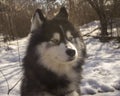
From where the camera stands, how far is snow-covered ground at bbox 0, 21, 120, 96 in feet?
17.6

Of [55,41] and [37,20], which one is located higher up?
[37,20]

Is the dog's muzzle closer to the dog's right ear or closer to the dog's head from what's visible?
the dog's head

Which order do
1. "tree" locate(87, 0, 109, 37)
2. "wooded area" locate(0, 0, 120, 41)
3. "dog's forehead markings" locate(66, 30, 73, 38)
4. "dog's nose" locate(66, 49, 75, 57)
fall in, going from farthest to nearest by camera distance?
"tree" locate(87, 0, 109, 37), "wooded area" locate(0, 0, 120, 41), "dog's forehead markings" locate(66, 30, 73, 38), "dog's nose" locate(66, 49, 75, 57)

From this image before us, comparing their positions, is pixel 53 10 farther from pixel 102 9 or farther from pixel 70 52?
pixel 70 52

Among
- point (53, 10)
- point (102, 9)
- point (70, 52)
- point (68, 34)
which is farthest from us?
point (102, 9)

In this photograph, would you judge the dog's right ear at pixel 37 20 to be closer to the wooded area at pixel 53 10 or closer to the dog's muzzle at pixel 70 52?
the dog's muzzle at pixel 70 52

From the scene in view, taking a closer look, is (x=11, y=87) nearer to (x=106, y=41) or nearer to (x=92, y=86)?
(x=92, y=86)

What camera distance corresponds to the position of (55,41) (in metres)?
3.53

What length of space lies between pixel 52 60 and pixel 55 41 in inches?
8.3

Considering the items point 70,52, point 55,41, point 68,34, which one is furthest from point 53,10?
point 70,52

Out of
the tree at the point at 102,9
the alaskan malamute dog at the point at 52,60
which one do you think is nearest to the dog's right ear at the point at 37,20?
the alaskan malamute dog at the point at 52,60

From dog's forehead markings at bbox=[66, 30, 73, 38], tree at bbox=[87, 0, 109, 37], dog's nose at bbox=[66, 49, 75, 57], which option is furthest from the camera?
tree at bbox=[87, 0, 109, 37]

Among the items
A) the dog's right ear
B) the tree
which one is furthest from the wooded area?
the dog's right ear

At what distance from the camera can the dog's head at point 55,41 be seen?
11.4 ft
